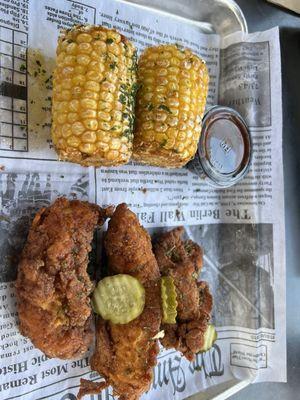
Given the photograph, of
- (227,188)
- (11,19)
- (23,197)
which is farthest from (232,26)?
(23,197)

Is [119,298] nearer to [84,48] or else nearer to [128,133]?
[128,133]

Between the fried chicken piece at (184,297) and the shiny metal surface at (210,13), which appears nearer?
the fried chicken piece at (184,297)

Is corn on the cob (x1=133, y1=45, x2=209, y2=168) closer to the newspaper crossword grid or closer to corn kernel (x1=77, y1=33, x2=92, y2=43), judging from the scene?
corn kernel (x1=77, y1=33, x2=92, y2=43)

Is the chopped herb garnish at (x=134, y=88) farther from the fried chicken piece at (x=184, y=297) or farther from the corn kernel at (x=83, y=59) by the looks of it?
the fried chicken piece at (x=184, y=297)

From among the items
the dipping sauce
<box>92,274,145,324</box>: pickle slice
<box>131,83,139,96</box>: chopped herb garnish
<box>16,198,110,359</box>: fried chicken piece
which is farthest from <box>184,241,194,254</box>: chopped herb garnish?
<box>131,83,139,96</box>: chopped herb garnish

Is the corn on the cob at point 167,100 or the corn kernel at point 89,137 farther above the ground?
the corn on the cob at point 167,100

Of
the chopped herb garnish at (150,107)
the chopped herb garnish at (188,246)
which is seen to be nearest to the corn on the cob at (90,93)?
the chopped herb garnish at (150,107)
